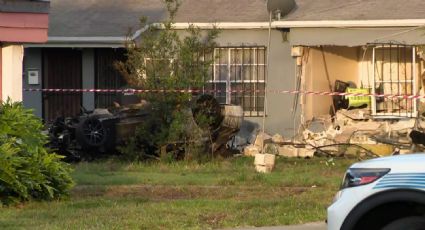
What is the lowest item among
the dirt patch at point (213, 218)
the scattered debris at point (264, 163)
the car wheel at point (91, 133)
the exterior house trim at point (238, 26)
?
the dirt patch at point (213, 218)

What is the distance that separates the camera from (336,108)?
1934 centimetres

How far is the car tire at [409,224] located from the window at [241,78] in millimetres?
12489

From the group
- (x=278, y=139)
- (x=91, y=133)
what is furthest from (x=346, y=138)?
(x=91, y=133)

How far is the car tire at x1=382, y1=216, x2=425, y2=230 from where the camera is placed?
680 cm

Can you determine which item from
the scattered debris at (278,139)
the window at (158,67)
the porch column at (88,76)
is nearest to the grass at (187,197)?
the scattered debris at (278,139)

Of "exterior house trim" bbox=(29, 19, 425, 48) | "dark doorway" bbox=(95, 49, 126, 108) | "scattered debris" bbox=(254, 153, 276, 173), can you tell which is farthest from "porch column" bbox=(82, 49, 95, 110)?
"scattered debris" bbox=(254, 153, 276, 173)

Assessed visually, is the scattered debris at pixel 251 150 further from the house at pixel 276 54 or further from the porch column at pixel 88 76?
the porch column at pixel 88 76

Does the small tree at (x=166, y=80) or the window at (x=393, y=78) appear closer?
the small tree at (x=166, y=80)

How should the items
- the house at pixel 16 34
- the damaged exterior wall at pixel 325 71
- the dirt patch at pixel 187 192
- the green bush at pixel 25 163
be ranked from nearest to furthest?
the green bush at pixel 25 163
the dirt patch at pixel 187 192
the house at pixel 16 34
the damaged exterior wall at pixel 325 71

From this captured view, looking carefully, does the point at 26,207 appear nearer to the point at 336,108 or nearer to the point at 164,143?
the point at 164,143

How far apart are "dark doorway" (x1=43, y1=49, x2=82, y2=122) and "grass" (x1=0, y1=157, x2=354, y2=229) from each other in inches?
186

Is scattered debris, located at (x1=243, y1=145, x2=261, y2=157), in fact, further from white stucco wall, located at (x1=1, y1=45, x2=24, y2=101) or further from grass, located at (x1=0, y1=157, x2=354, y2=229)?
white stucco wall, located at (x1=1, y1=45, x2=24, y2=101)

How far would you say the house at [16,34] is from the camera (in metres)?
12.6

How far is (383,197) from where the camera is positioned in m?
6.78
